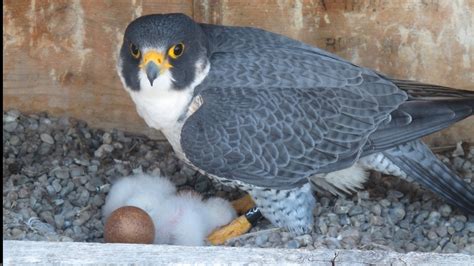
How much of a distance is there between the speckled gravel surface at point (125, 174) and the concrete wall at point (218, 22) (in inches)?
6.0

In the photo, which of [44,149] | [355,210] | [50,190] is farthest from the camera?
[44,149]

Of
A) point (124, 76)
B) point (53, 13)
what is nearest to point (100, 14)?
point (53, 13)

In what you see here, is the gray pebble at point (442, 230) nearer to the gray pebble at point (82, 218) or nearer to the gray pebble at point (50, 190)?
the gray pebble at point (82, 218)

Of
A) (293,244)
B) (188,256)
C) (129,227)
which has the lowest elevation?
(293,244)

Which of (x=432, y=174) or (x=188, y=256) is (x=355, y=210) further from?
(x=188, y=256)

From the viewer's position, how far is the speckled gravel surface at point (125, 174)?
192 inches

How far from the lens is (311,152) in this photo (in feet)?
15.7

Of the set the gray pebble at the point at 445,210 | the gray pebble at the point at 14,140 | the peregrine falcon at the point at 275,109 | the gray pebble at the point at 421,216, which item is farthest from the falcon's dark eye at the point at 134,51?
the gray pebble at the point at 445,210

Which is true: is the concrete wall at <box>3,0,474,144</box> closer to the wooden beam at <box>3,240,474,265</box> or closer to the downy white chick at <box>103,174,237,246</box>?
the downy white chick at <box>103,174,237,246</box>

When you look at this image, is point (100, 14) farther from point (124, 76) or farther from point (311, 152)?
point (311, 152)

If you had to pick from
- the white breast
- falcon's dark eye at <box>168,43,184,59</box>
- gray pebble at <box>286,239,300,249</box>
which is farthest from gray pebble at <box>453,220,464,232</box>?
falcon's dark eye at <box>168,43,184,59</box>

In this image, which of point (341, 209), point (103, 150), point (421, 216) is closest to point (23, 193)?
point (103, 150)

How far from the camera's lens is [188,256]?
3857 mm

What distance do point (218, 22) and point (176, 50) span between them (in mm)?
879
